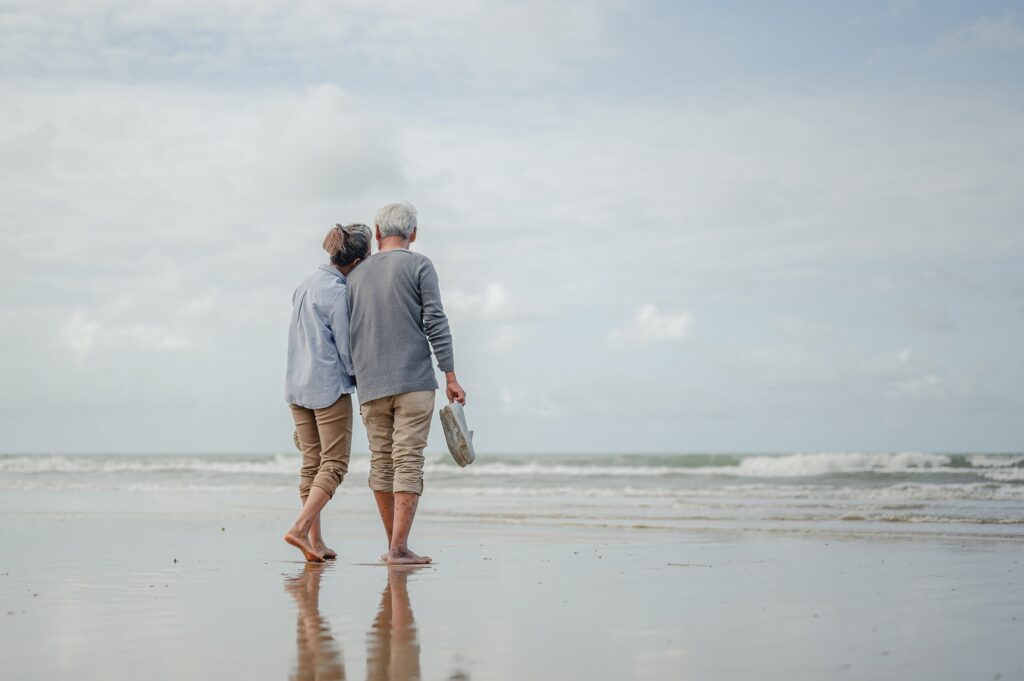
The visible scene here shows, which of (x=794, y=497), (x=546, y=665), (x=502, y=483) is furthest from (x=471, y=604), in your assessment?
(x=502, y=483)

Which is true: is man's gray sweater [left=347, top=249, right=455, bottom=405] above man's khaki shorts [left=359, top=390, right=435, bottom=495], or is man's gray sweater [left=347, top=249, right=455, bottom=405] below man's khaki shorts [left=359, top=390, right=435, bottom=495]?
above

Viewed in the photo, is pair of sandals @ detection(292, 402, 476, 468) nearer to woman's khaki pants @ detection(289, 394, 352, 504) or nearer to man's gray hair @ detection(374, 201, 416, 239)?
woman's khaki pants @ detection(289, 394, 352, 504)

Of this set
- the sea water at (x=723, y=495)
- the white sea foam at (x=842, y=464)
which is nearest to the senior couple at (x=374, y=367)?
the sea water at (x=723, y=495)

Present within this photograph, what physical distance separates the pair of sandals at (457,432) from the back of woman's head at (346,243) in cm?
105

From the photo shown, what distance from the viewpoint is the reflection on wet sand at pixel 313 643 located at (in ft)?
8.55

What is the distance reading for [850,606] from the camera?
3783 mm

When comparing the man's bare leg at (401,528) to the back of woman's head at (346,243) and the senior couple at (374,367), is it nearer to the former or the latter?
the senior couple at (374,367)

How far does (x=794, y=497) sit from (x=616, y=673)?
12.7 meters

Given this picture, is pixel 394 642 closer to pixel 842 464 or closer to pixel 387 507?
pixel 387 507

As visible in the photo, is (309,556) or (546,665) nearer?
(546,665)

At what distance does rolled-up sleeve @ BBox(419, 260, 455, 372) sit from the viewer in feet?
16.9

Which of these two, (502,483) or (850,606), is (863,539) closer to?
(850,606)

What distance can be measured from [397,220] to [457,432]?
3.89 feet

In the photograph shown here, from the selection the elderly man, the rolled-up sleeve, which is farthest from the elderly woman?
the rolled-up sleeve
